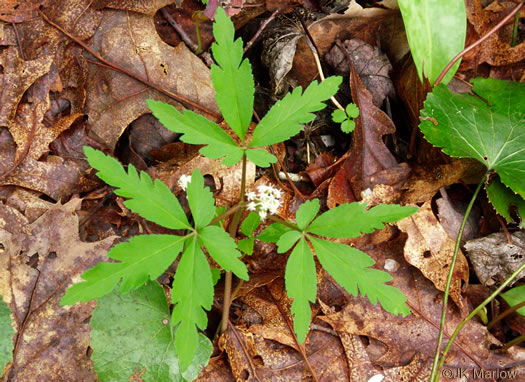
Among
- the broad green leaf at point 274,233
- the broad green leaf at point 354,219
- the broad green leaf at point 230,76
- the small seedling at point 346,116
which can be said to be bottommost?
the broad green leaf at point 274,233

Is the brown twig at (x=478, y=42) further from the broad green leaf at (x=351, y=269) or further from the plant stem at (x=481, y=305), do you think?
the broad green leaf at (x=351, y=269)

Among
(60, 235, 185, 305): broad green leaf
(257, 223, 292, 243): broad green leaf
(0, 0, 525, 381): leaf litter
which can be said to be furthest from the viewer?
(0, 0, 525, 381): leaf litter

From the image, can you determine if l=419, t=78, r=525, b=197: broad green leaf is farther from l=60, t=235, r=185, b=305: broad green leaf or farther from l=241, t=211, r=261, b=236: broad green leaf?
l=60, t=235, r=185, b=305: broad green leaf

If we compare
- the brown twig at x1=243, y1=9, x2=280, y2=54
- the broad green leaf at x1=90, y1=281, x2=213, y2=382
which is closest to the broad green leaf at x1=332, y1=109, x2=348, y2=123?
the brown twig at x1=243, y1=9, x2=280, y2=54

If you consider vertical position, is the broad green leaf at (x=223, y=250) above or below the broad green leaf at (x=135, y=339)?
above

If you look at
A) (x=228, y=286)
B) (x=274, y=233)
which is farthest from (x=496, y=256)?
(x=228, y=286)

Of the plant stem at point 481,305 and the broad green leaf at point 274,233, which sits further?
the plant stem at point 481,305

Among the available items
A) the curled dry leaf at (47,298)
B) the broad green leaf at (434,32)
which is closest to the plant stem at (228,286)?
the curled dry leaf at (47,298)

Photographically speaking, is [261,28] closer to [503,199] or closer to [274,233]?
[274,233]
